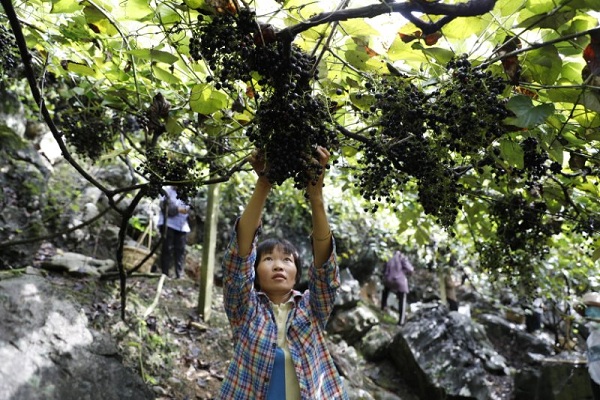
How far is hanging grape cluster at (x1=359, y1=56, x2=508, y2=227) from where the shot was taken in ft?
3.90

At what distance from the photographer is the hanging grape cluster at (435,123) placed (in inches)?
46.8

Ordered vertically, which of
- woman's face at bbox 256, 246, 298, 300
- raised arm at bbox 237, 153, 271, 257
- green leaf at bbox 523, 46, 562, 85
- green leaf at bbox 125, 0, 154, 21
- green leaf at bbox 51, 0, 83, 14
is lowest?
woman's face at bbox 256, 246, 298, 300

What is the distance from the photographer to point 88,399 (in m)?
2.69

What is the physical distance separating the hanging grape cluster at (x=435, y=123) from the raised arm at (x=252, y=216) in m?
0.37

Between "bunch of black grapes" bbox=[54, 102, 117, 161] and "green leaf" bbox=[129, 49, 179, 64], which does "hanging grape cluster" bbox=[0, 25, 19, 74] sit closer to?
"bunch of black grapes" bbox=[54, 102, 117, 161]

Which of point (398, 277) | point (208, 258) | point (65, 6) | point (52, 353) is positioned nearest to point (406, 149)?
point (65, 6)

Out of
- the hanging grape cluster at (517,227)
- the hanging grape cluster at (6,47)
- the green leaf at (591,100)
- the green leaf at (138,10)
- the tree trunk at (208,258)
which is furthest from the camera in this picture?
the tree trunk at (208,258)

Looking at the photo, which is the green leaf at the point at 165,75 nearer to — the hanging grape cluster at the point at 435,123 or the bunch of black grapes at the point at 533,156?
the hanging grape cluster at the point at 435,123

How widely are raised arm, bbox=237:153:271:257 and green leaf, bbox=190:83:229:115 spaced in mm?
323

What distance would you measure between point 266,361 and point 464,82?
4.36ft

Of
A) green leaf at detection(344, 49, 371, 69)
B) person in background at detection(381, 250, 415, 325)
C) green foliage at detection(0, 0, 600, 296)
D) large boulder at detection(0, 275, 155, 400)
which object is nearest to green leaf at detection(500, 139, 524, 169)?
green foliage at detection(0, 0, 600, 296)

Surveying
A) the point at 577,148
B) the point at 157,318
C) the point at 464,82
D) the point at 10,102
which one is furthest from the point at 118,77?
the point at 10,102

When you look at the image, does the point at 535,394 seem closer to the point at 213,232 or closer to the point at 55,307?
the point at 213,232

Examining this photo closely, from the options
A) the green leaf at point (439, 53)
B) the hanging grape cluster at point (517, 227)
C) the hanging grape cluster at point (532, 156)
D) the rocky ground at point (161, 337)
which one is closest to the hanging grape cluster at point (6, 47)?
the green leaf at point (439, 53)
